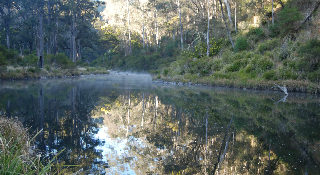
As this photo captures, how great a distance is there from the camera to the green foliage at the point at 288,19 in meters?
21.0

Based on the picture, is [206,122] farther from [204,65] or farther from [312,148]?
[204,65]

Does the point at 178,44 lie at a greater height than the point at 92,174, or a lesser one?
greater

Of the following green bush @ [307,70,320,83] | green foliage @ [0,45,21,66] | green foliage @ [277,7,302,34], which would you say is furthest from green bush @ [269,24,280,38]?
green foliage @ [0,45,21,66]

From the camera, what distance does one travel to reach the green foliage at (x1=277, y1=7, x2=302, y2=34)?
68.9ft

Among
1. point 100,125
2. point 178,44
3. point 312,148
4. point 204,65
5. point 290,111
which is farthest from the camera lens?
point 178,44

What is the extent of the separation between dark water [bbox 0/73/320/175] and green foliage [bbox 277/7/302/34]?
11.8 metres

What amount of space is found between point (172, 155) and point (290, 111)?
6.44 m

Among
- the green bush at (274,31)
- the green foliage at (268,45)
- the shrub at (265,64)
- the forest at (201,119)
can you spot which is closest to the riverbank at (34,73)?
the forest at (201,119)

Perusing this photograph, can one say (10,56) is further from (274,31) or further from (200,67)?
(274,31)

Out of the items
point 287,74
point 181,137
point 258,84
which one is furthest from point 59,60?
point 181,137

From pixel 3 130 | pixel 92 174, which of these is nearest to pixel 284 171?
pixel 92 174

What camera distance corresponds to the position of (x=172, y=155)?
5.41 meters

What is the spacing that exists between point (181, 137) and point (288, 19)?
18.1 meters

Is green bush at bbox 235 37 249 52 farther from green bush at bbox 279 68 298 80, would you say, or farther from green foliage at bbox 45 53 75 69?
green foliage at bbox 45 53 75 69
